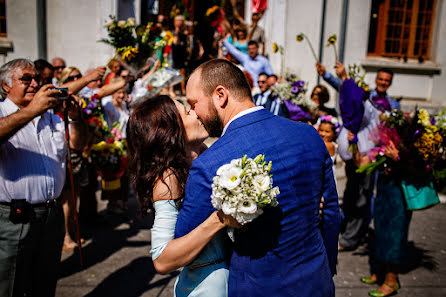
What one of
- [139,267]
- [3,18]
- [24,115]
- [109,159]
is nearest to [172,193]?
[24,115]

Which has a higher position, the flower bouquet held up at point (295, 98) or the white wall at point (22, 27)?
the white wall at point (22, 27)

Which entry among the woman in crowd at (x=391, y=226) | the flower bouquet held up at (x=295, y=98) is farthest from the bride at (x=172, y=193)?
the flower bouquet held up at (x=295, y=98)

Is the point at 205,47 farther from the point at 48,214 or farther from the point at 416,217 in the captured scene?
the point at 48,214

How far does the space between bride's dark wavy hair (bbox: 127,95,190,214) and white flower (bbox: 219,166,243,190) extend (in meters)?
0.57

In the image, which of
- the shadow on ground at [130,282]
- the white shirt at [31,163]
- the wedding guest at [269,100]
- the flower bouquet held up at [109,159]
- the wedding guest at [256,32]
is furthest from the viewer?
the wedding guest at [256,32]

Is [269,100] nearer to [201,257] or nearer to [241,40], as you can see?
[241,40]

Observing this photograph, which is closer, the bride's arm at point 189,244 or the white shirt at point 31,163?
the bride's arm at point 189,244

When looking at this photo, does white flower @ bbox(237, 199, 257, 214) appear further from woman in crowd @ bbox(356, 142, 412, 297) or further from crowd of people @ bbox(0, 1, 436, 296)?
woman in crowd @ bbox(356, 142, 412, 297)

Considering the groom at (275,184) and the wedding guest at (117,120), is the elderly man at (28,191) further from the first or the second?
the wedding guest at (117,120)

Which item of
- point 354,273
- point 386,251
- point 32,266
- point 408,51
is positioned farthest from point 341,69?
point 408,51

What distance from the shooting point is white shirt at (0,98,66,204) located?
2.77 m

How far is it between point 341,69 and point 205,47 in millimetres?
7118

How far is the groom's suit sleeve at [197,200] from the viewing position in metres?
1.61

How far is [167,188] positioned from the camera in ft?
6.28
